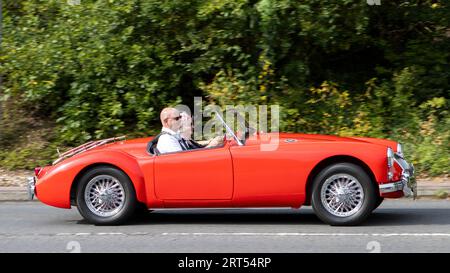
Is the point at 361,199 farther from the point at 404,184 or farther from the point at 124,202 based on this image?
the point at 124,202

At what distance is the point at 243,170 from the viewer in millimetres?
8836

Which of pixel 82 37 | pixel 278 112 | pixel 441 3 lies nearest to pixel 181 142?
pixel 278 112

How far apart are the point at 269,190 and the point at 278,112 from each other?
5.95 meters

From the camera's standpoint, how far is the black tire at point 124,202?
29.9ft

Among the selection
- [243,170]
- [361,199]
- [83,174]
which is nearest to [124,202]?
[83,174]

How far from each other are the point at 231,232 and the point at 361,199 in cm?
146

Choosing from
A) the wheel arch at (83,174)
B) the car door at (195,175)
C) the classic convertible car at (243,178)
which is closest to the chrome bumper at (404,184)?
the classic convertible car at (243,178)

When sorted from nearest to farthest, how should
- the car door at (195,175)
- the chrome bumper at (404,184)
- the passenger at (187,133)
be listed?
the chrome bumper at (404,184), the car door at (195,175), the passenger at (187,133)

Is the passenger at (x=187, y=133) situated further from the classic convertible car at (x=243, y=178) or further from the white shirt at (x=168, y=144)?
the classic convertible car at (x=243, y=178)

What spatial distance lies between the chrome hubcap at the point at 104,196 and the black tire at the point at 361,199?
86.8 inches

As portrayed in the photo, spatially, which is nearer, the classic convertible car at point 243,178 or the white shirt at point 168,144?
the classic convertible car at point 243,178

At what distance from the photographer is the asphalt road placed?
7.84m

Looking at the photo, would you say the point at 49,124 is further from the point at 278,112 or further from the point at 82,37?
the point at 278,112

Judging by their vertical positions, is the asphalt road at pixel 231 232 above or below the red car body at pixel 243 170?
below
